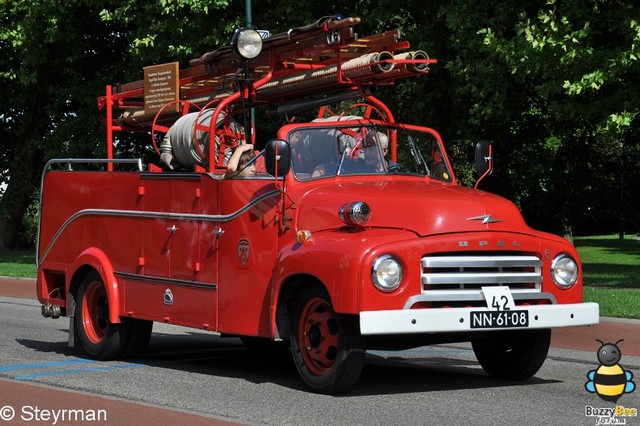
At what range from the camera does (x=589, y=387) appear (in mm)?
9453

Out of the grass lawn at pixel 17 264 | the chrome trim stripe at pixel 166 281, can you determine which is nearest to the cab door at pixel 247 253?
the chrome trim stripe at pixel 166 281

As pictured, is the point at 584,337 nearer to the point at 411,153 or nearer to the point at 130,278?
the point at 411,153

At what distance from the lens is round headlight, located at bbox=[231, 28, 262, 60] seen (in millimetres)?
11166

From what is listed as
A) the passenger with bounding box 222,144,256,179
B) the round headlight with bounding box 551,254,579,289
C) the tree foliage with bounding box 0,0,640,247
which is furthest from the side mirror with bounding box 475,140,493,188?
the tree foliage with bounding box 0,0,640,247

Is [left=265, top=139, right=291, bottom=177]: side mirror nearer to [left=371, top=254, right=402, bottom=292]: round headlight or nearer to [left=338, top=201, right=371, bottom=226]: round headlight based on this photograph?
[left=338, top=201, right=371, bottom=226]: round headlight

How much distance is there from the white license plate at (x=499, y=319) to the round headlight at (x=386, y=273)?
2.03 feet

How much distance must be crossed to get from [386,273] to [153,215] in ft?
11.0

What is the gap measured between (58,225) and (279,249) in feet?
13.2

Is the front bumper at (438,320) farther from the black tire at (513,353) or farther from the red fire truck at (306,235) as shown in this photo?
the black tire at (513,353)

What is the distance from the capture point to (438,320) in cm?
891

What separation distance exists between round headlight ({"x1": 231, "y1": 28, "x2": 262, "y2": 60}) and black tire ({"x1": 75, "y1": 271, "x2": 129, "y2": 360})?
2766mm

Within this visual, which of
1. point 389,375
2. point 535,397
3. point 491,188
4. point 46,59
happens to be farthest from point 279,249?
point 46,59

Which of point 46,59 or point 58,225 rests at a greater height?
point 46,59

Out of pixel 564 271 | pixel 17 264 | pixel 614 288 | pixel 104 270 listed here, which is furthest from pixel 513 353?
pixel 17 264
